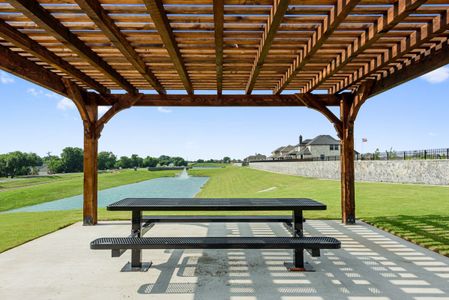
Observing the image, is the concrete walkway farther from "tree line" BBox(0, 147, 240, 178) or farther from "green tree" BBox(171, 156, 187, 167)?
"green tree" BBox(171, 156, 187, 167)

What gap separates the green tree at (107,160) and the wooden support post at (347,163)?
13397 centimetres

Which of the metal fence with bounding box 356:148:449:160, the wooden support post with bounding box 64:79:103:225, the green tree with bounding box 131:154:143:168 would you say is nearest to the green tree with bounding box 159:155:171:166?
the green tree with bounding box 131:154:143:168

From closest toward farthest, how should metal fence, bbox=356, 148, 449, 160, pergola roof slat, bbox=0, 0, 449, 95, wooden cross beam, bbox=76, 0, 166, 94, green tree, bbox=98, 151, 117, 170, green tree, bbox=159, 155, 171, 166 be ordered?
wooden cross beam, bbox=76, 0, 166, 94 → pergola roof slat, bbox=0, 0, 449, 95 → metal fence, bbox=356, 148, 449, 160 → green tree, bbox=98, 151, 117, 170 → green tree, bbox=159, 155, 171, 166

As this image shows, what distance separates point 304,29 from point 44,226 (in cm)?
758

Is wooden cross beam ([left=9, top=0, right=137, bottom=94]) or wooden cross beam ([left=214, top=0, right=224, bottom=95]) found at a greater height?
wooden cross beam ([left=9, top=0, right=137, bottom=94])

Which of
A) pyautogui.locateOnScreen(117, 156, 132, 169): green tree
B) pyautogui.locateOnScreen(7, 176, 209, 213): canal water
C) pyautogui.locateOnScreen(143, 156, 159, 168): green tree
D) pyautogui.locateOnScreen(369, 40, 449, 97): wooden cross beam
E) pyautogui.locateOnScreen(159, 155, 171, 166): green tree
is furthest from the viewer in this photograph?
pyautogui.locateOnScreen(159, 155, 171, 166): green tree

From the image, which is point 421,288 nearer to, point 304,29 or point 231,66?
point 304,29

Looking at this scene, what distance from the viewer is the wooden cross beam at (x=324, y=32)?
11.5ft

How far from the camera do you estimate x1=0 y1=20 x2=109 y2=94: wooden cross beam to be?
4.23 meters

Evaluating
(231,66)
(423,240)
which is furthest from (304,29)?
(423,240)

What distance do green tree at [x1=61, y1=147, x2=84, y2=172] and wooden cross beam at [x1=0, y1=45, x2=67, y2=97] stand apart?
118m

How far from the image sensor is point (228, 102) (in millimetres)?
8250

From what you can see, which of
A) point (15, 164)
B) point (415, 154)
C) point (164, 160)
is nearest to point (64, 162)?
point (15, 164)

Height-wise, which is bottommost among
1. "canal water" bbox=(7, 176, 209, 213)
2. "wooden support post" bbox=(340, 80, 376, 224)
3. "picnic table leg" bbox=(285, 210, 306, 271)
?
"canal water" bbox=(7, 176, 209, 213)
